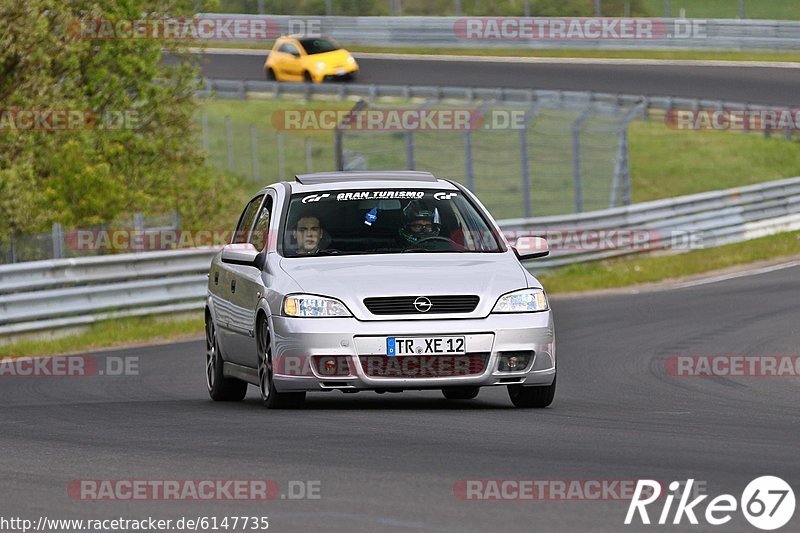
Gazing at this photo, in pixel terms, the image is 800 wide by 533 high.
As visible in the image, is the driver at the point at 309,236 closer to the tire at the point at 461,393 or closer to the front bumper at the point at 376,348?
the front bumper at the point at 376,348

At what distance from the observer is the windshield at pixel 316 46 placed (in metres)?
51.9

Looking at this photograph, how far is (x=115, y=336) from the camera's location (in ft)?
68.6

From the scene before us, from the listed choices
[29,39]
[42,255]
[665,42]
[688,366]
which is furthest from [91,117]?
[665,42]

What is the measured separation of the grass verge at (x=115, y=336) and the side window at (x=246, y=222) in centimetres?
731

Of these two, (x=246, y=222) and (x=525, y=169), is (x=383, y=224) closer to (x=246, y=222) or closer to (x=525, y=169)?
(x=246, y=222)

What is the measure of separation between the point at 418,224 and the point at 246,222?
75.9 inches

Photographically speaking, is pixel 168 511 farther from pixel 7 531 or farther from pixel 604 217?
pixel 604 217

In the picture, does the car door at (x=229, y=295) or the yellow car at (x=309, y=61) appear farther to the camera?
A: the yellow car at (x=309, y=61)

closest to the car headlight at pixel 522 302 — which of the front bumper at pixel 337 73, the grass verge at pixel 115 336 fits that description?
the grass verge at pixel 115 336

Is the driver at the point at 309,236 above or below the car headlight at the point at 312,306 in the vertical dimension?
above

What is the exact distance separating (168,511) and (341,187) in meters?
4.95

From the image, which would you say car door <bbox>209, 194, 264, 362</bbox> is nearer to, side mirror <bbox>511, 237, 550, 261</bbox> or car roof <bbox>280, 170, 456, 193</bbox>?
car roof <bbox>280, 170, 456, 193</bbox>

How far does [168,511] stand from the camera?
7223 millimetres

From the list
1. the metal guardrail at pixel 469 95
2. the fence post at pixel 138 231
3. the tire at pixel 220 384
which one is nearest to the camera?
the tire at pixel 220 384
